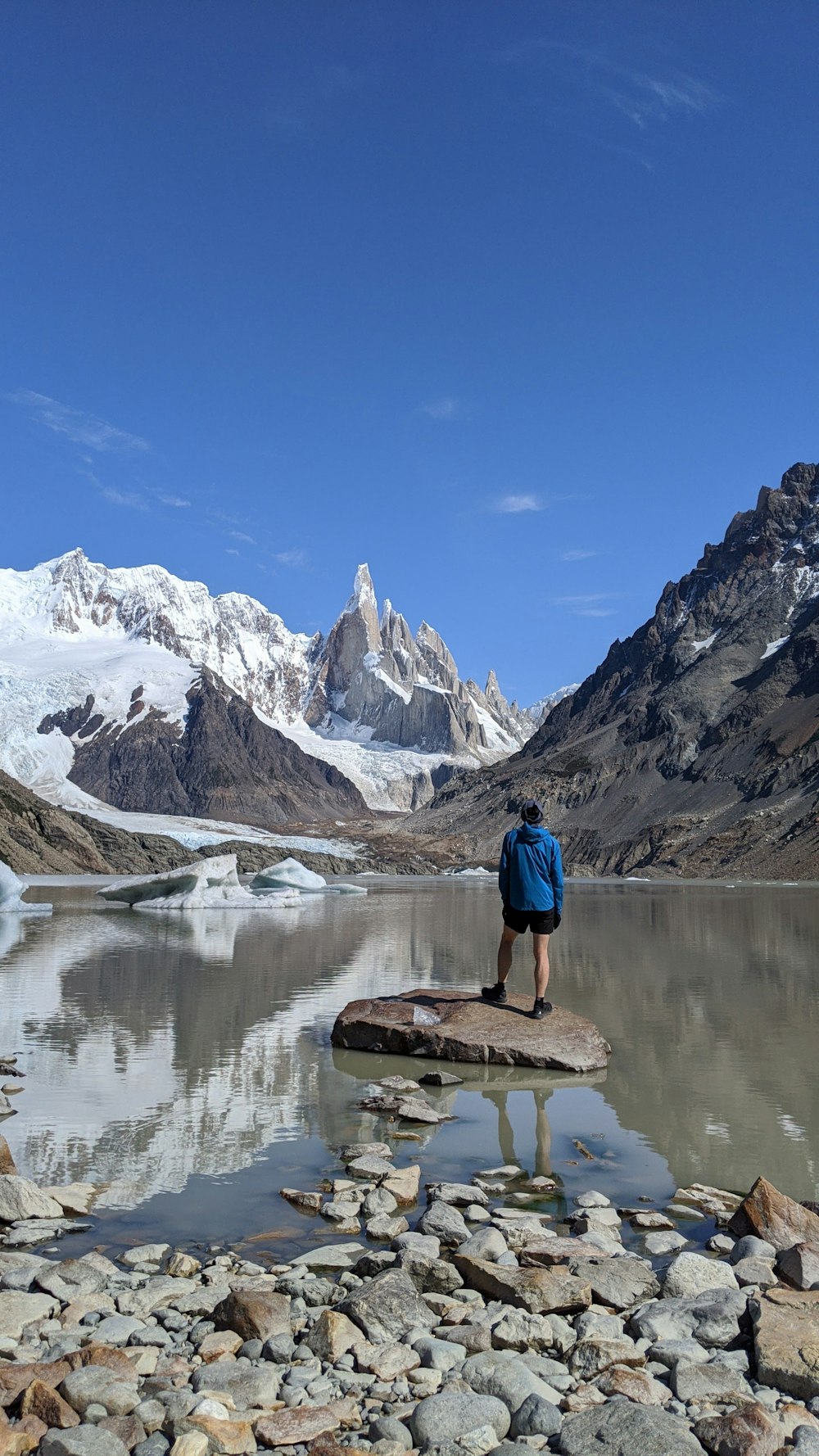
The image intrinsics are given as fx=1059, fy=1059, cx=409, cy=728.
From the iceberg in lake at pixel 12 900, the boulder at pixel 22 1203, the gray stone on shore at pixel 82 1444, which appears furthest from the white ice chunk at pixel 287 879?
the gray stone on shore at pixel 82 1444

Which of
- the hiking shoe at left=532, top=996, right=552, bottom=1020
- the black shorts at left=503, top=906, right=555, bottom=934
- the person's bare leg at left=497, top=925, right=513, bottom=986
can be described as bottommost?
the hiking shoe at left=532, top=996, right=552, bottom=1020

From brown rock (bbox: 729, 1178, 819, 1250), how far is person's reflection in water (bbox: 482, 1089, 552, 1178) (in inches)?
48.6

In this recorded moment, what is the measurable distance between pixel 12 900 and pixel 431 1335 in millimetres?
31476

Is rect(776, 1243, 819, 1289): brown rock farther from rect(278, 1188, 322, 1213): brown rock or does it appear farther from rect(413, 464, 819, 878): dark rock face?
rect(413, 464, 819, 878): dark rock face

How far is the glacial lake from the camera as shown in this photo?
18.7 feet

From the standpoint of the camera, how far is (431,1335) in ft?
13.0

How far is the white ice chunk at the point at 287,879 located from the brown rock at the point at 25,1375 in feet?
164

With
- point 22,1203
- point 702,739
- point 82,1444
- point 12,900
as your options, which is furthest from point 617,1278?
point 702,739

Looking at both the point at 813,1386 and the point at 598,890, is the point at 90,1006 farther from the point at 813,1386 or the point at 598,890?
the point at 598,890

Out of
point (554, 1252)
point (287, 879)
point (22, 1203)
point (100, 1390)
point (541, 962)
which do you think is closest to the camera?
point (100, 1390)

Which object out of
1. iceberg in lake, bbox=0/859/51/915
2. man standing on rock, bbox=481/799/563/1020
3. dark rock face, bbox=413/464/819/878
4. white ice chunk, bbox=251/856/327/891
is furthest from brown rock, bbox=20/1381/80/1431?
dark rock face, bbox=413/464/819/878

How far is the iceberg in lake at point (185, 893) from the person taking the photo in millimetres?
39656

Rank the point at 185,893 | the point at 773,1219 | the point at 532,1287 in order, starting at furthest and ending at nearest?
the point at 185,893 < the point at 773,1219 < the point at 532,1287

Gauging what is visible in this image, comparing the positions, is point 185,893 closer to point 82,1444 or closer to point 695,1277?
point 695,1277
